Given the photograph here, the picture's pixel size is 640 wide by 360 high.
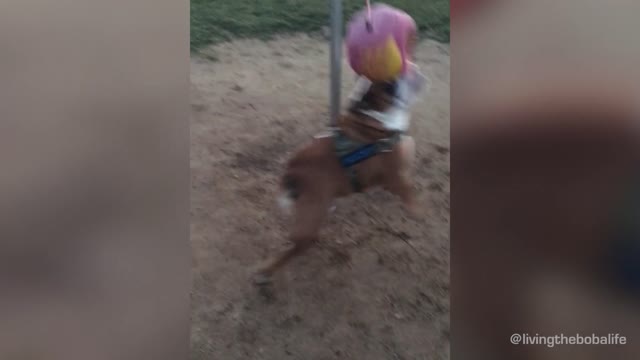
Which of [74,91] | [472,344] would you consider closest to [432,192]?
[472,344]

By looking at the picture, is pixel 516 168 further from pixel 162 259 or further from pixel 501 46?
pixel 162 259

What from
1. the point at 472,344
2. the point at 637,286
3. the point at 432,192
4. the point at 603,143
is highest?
the point at 603,143

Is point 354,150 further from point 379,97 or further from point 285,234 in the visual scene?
point 285,234

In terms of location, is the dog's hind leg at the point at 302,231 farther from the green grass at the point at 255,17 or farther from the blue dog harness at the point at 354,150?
the green grass at the point at 255,17

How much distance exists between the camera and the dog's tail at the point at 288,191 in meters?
3.03

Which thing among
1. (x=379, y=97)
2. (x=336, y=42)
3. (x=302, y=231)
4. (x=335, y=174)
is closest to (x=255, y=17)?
(x=336, y=42)

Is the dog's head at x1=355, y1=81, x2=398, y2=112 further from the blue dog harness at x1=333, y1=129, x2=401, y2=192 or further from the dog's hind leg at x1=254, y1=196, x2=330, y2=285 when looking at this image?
the dog's hind leg at x1=254, y1=196, x2=330, y2=285

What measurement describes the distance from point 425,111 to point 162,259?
115 centimetres

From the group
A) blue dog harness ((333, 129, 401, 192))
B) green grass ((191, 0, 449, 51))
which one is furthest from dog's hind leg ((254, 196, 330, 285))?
green grass ((191, 0, 449, 51))

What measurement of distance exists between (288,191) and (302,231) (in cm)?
16

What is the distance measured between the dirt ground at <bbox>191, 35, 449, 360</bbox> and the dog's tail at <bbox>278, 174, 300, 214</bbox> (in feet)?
0.13

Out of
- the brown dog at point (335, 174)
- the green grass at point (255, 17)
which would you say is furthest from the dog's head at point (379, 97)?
the green grass at point (255, 17)

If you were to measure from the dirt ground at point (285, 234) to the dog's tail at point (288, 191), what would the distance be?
4cm

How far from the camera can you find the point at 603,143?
3018mm
